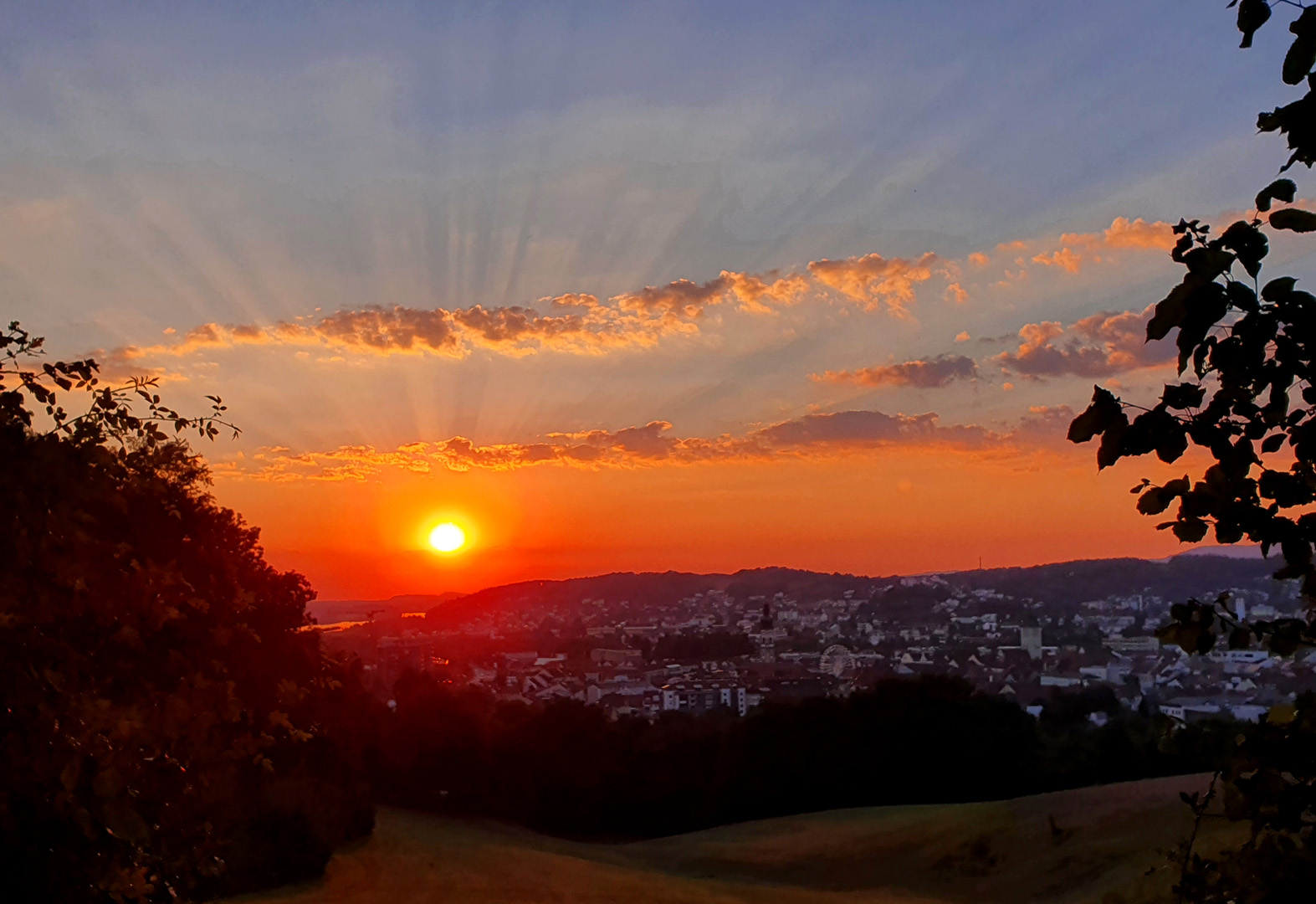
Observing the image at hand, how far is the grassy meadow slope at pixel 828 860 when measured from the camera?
2883 centimetres

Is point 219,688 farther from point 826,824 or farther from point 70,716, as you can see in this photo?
point 826,824

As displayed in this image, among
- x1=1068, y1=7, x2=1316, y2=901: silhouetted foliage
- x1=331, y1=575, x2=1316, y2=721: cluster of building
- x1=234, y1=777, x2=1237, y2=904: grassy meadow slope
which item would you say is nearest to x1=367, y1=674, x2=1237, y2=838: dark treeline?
x1=331, y1=575, x2=1316, y2=721: cluster of building

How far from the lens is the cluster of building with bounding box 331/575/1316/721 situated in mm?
68000

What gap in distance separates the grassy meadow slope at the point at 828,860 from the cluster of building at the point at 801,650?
45.2 ft

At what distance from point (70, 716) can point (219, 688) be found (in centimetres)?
297

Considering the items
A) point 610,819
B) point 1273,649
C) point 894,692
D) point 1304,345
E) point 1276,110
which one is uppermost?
point 1276,110

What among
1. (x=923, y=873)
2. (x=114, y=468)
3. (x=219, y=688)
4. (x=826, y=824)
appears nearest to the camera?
(x=114, y=468)

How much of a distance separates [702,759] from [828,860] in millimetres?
14964

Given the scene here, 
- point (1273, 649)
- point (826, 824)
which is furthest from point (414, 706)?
point (1273, 649)

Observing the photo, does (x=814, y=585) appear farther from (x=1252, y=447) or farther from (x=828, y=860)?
(x=1252, y=447)

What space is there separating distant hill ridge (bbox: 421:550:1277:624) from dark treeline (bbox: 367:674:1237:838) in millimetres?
51327

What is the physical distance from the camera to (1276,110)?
9.21 ft

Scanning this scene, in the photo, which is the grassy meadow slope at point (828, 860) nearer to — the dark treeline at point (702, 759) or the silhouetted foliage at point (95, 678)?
the dark treeline at point (702, 759)

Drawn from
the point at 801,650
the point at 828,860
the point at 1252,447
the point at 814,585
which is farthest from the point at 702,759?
the point at 814,585
